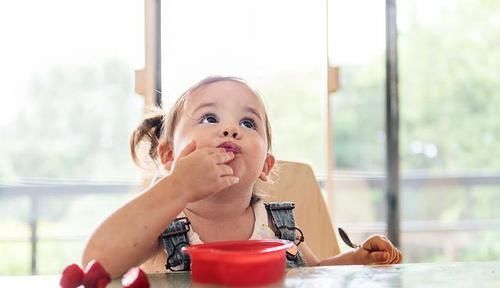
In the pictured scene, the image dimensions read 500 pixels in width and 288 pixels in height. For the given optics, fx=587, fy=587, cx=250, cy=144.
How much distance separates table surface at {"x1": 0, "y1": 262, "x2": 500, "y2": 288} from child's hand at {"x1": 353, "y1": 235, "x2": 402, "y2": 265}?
146 mm

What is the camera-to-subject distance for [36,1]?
253cm

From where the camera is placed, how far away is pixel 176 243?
946 mm

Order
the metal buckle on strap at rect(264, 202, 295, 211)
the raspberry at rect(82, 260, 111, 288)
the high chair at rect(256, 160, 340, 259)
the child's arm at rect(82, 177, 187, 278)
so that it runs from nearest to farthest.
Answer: the raspberry at rect(82, 260, 111, 288), the child's arm at rect(82, 177, 187, 278), the metal buckle on strap at rect(264, 202, 295, 211), the high chair at rect(256, 160, 340, 259)

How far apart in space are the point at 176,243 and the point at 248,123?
0.78ft

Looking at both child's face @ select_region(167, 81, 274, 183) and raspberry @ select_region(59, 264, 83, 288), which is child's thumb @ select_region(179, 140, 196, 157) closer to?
child's face @ select_region(167, 81, 274, 183)

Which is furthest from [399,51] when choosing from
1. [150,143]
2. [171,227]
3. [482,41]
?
[171,227]

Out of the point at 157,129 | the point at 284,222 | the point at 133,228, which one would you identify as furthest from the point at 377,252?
the point at 157,129

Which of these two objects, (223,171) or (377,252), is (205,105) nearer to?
(223,171)

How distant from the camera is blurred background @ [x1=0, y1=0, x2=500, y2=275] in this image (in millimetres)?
2516

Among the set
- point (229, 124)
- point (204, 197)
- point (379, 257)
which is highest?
point (229, 124)

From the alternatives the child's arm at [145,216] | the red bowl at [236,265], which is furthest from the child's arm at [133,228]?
the red bowl at [236,265]

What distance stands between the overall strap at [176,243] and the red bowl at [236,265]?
0.25 m

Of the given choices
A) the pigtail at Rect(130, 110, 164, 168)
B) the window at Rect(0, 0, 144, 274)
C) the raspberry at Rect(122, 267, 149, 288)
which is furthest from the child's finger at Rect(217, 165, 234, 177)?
the window at Rect(0, 0, 144, 274)

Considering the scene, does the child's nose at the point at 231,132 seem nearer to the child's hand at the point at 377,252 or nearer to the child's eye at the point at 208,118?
the child's eye at the point at 208,118
